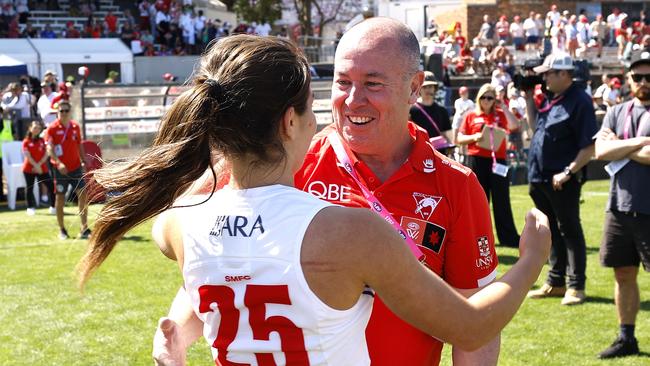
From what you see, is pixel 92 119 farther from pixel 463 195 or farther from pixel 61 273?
pixel 463 195

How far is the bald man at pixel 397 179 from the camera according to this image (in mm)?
3021

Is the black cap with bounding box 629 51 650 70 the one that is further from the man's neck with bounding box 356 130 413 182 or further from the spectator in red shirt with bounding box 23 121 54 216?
the spectator in red shirt with bounding box 23 121 54 216

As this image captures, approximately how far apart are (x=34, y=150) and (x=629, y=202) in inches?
485

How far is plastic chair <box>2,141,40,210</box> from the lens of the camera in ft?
58.6

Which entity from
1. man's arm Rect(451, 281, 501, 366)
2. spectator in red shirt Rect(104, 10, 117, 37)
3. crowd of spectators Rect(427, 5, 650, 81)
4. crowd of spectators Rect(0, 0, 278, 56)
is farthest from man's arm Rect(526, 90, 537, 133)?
spectator in red shirt Rect(104, 10, 117, 37)

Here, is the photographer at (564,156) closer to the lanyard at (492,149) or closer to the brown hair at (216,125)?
the lanyard at (492,149)

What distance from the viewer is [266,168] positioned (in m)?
2.27

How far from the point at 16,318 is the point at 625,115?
545cm

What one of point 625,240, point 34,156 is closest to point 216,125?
point 625,240

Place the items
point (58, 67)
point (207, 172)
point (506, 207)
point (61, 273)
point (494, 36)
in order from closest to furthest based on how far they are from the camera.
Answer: point (207, 172) → point (61, 273) → point (506, 207) → point (58, 67) → point (494, 36)

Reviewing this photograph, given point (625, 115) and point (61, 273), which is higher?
point (625, 115)

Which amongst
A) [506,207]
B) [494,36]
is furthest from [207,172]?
[494,36]

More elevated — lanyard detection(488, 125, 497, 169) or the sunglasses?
the sunglasses

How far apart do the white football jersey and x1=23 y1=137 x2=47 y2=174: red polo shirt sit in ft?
49.2
